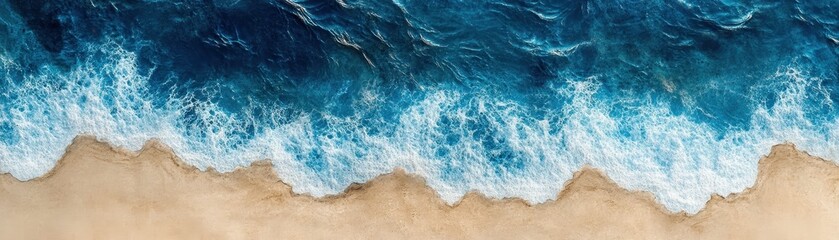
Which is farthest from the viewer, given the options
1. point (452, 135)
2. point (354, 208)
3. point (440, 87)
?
point (440, 87)

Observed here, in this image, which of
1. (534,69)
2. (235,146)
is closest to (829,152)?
(534,69)

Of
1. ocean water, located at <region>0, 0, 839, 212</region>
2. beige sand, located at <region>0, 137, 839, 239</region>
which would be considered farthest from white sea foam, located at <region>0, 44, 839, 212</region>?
beige sand, located at <region>0, 137, 839, 239</region>

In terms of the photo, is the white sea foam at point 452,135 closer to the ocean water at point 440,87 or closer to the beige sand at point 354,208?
the ocean water at point 440,87

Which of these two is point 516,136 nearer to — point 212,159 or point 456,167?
point 456,167

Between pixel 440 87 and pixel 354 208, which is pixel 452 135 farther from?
pixel 354 208

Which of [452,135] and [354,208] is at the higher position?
[452,135]

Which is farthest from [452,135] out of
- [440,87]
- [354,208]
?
[354,208]
